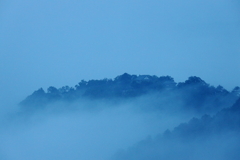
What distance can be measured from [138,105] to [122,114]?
27cm

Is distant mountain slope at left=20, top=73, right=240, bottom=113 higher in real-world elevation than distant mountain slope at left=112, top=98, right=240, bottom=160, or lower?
higher

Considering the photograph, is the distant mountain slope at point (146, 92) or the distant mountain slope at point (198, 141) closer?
the distant mountain slope at point (198, 141)

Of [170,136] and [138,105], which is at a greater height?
[138,105]

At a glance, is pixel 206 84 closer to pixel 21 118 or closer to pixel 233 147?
pixel 233 147

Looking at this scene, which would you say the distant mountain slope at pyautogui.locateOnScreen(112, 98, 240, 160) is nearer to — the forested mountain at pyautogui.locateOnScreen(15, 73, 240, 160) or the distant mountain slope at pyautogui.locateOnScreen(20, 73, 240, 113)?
the forested mountain at pyautogui.locateOnScreen(15, 73, 240, 160)

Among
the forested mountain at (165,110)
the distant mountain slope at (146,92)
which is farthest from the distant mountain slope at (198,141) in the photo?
the distant mountain slope at (146,92)

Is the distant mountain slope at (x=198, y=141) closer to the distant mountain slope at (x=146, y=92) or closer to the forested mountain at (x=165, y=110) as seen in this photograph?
the forested mountain at (x=165, y=110)

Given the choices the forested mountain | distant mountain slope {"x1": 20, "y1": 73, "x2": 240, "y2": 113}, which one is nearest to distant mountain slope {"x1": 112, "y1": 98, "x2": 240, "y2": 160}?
the forested mountain

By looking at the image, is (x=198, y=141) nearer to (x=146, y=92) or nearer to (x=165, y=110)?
(x=165, y=110)

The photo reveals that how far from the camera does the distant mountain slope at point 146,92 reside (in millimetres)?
4309

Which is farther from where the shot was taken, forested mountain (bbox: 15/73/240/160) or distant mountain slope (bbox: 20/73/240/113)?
distant mountain slope (bbox: 20/73/240/113)

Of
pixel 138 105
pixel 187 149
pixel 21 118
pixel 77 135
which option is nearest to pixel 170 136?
pixel 187 149

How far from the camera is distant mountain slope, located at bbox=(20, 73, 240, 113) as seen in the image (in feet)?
14.1

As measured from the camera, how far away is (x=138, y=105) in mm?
4500
